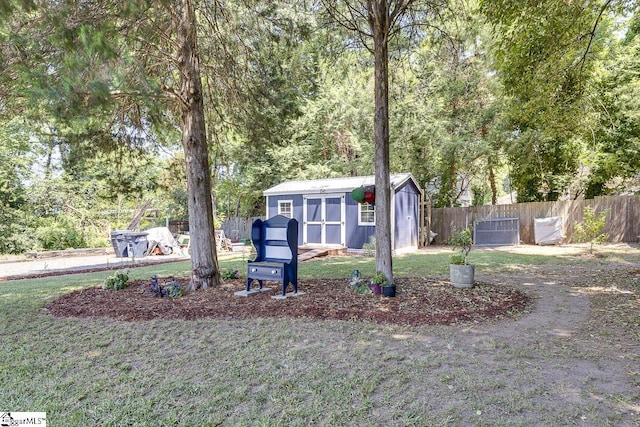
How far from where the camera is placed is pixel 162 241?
543 inches

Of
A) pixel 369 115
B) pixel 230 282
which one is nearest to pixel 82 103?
pixel 230 282

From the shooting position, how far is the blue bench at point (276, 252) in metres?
5.29

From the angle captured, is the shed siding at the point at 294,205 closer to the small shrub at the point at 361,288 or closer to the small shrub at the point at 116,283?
A: the small shrub at the point at 116,283

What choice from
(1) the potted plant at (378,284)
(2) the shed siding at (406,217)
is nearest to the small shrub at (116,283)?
(1) the potted plant at (378,284)

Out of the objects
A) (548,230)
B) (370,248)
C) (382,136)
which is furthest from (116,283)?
(548,230)

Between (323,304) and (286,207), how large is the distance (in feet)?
30.3

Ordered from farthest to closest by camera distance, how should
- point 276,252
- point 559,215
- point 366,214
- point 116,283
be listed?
point 559,215, point 366,214, point 116,283, point 276,252

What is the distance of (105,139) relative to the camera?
658 centimetres

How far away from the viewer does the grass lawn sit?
2.21m

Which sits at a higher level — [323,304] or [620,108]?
[620,108]

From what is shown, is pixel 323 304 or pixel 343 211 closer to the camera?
pixel 323 304

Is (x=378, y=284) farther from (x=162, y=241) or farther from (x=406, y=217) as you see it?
(x=162, y=241)

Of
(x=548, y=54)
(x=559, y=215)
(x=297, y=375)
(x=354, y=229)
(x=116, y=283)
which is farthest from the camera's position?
(x=559, y=215)

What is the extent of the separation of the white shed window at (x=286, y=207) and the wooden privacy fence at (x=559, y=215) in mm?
5941
